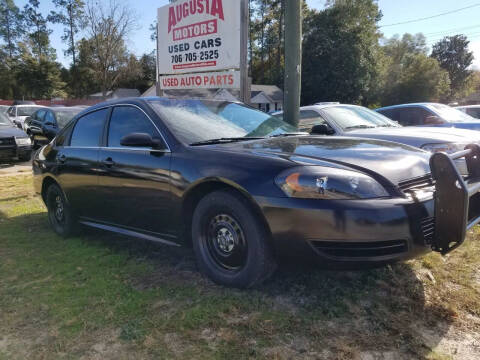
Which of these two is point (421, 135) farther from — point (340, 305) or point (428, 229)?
point (340, 305)

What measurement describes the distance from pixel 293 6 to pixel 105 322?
444cm

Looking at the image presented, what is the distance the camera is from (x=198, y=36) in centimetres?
666

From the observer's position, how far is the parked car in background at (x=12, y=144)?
1073cm

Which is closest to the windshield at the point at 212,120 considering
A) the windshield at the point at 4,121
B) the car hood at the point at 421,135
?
the car hood at the point at 421,135

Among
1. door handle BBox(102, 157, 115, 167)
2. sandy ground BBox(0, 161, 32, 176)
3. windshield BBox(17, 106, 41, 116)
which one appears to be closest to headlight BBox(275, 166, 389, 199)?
door handle BBox(102, 157, 115, 167)

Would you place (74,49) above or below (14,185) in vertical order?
above

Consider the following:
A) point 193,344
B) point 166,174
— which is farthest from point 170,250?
point 193,344

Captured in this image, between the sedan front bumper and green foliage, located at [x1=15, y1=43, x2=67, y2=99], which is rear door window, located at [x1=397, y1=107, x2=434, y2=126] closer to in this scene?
the sedan front bumper

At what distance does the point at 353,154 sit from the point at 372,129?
336 centimetres

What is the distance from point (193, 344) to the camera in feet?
7.54

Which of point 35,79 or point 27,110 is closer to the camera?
point 27,110

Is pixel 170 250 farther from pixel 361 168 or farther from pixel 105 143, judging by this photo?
pixel 361 168

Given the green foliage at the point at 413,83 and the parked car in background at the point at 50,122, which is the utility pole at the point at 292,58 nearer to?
the parked car in background at the point at 50,122

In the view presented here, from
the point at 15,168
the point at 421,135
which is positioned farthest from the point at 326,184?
the point at 15,168
